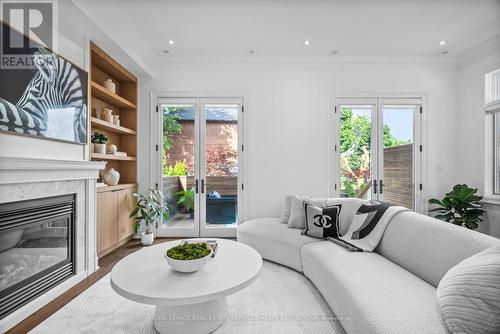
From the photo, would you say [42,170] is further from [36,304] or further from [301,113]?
[301,113]

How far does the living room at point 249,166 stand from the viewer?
5.37 feet

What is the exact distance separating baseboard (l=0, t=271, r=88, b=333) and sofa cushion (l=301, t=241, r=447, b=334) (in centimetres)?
226

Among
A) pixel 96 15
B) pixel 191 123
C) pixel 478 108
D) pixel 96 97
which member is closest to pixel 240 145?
pixel 191 123

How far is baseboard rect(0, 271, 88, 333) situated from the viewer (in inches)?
69.1

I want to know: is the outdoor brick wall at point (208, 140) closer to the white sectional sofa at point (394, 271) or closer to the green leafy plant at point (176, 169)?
the green leafy plant at point (176, 169)

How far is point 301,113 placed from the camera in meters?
3.89

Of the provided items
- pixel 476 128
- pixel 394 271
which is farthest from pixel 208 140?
pixel 476 128

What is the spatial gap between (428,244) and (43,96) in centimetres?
324

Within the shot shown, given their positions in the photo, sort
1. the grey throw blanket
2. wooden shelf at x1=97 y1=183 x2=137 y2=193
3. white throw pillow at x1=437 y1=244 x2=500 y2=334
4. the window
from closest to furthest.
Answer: white throw pillow at x1=437 y1=244 x2=500 y2=334
the grey throw blanket
wooden shelf at x1=97 y1=183 x2=137 y2=193
the window

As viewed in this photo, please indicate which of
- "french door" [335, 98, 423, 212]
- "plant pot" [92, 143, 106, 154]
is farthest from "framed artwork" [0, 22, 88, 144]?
"french door" [335, 98, 423, 212]

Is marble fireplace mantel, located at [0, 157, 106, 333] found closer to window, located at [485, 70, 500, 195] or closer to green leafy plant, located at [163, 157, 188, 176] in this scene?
green leafy plant, located at [163, 157, 188, 176]

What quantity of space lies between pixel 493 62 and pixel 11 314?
5.79m

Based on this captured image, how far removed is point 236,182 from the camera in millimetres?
3941

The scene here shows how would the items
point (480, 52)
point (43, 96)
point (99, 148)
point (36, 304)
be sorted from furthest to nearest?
point (480, 52) < point (99, 148) < point (43, 96) < point (36, 304)
